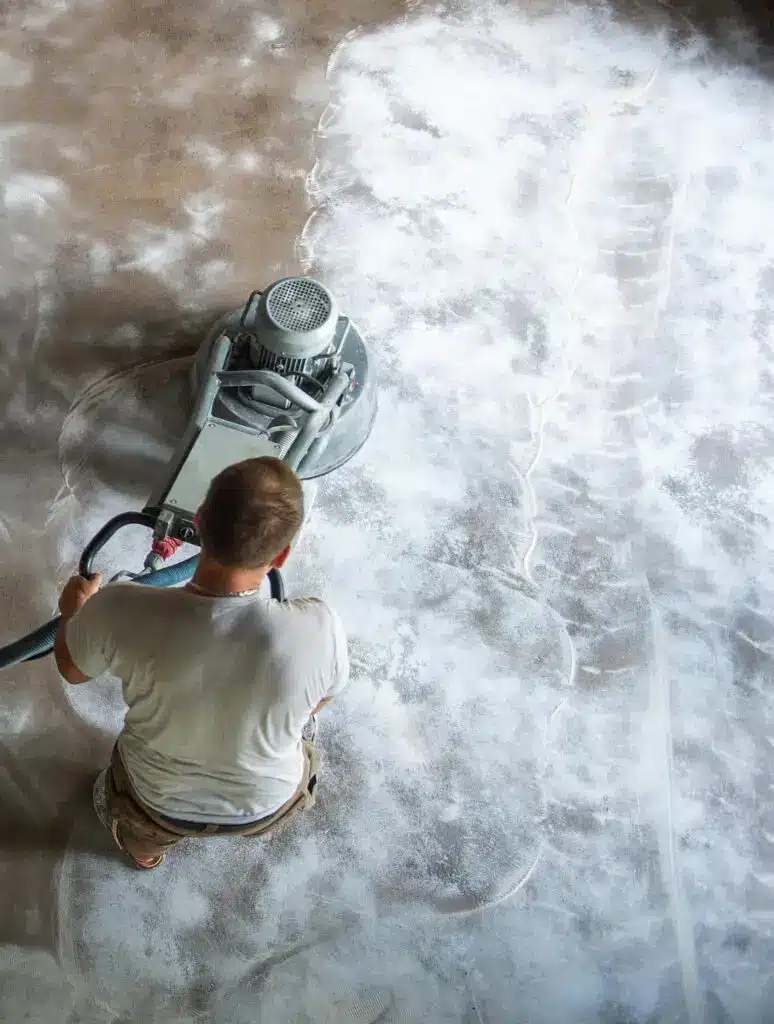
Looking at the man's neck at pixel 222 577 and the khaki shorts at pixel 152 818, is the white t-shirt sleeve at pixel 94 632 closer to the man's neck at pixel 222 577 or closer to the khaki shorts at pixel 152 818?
the man's neck at pixel 222 577

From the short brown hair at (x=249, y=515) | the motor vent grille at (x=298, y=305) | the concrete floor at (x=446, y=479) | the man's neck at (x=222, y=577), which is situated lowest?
the concrete floor at (x=446, y=479)

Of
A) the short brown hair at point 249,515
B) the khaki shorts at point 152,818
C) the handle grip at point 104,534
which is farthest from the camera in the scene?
the handle grip at point 104,534

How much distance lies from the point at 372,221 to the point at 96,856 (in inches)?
89.2

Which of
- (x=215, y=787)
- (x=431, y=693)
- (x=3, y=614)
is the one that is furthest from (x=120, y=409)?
(x=215, y=787)

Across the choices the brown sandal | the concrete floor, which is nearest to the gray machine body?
the concrete floor

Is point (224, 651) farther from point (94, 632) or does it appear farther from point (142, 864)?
point (142, 864)

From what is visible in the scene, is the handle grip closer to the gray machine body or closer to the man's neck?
the gray machine body

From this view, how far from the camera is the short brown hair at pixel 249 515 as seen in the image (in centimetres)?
158

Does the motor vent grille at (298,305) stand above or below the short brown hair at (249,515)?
below

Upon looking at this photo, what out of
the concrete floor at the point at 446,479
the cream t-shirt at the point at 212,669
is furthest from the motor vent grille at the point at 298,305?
the cream t-shirt at the point at 212,669

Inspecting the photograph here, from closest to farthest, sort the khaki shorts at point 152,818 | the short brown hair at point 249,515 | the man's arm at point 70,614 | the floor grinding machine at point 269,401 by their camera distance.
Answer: the short brown hair at point 249,515 < the man's arm at point 70,614 < the khaki shorts at point 152,818 < the floor grinding machine at point 269,401

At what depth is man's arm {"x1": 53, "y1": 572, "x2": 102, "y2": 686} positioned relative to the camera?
5.97ft

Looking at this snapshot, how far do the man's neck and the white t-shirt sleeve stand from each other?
0.16 m

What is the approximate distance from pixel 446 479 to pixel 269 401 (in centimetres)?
63
